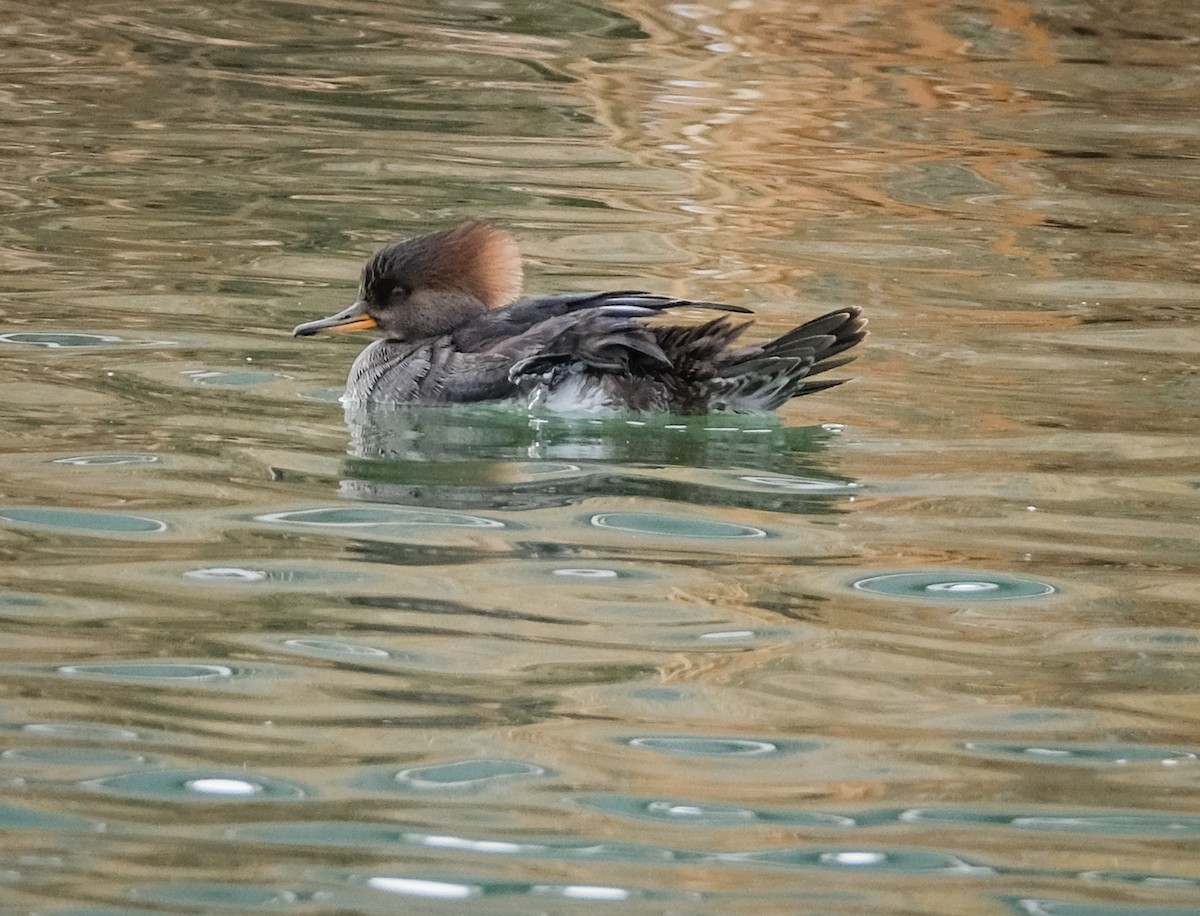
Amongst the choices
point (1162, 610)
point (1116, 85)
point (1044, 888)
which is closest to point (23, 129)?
point (1116, 85)

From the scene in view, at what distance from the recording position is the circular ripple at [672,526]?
17.9 feet

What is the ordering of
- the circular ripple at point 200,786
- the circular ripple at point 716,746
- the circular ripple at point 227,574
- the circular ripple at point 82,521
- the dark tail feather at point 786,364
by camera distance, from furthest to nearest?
→ 1. the dark tail feather at point 786,364
2. the circular ripple at point 82,521
3. the circular ripple at point 227,574
4. the circular ripple at point 716,746
5. the circular ripple at point 200,786

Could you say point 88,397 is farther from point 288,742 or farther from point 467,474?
point 288,742

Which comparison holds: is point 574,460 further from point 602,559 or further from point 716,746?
point 716,746

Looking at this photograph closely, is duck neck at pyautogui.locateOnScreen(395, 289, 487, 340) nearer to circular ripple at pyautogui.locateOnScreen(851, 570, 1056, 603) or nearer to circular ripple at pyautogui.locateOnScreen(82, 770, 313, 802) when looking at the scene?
circular ripple at pyautogui.locateOnScreen(851, 570, 1056, 603)

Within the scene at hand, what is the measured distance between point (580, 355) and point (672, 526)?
982 millimetres

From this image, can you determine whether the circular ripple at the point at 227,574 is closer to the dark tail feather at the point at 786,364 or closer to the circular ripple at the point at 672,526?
the circular ripple at the point at 672,526

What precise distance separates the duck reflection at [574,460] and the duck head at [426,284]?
1.38 feet

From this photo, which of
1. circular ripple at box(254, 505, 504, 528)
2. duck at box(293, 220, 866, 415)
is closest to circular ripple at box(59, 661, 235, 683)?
circular ripple at box(254, 505, 504, 528)

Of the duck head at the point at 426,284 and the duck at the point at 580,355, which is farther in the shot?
the duck head at the point at 426,284

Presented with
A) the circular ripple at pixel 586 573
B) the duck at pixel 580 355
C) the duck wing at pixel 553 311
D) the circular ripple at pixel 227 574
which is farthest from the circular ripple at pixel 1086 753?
the duck wing at pixel 553 311

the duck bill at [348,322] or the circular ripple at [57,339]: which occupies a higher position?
the duck bill at [348,322]

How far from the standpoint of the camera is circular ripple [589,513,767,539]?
5.46 metres

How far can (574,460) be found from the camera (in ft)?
20.2
